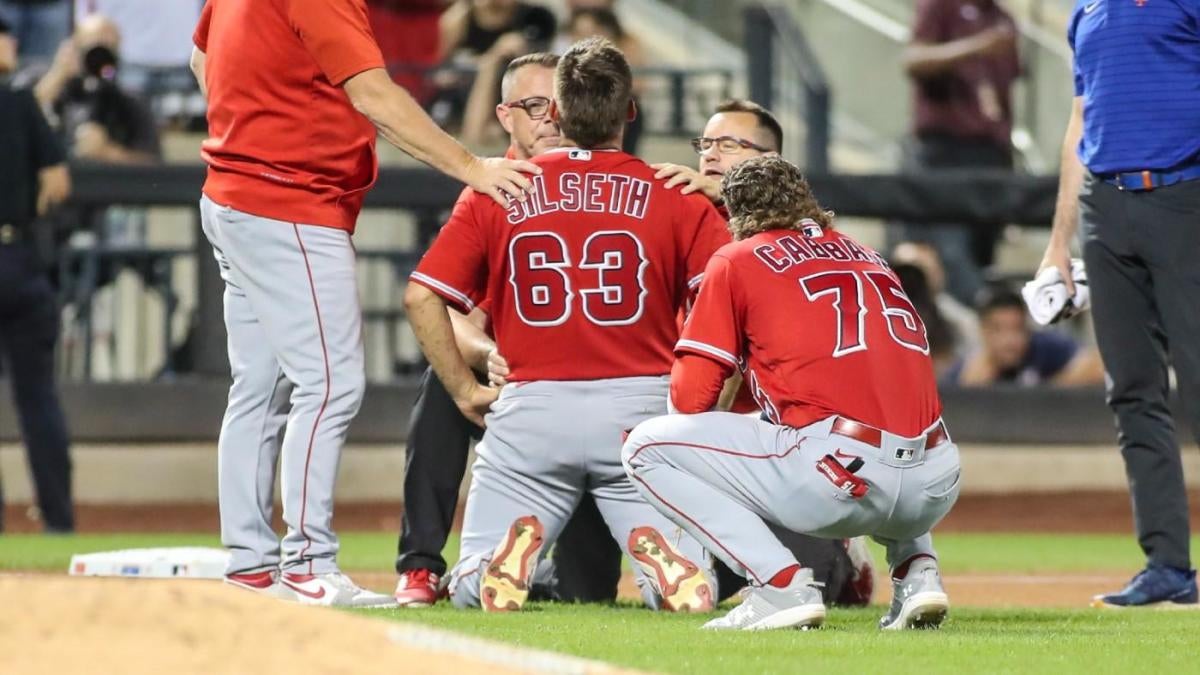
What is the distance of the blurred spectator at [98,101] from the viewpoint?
36.1 feet

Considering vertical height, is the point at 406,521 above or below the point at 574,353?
below

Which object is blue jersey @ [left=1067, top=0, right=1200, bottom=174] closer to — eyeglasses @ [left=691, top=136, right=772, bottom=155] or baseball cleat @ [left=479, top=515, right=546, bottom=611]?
eyeglasses @ [left=691, top=136, right=772, bottom=155]

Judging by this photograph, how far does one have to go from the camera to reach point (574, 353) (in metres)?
5.49

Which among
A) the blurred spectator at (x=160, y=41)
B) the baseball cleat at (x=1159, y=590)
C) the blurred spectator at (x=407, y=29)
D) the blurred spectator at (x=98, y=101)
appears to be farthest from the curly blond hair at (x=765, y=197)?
the blurred spectator at (x=160, y=41)

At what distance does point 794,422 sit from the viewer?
482 centimetres

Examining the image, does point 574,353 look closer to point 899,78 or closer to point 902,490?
point 902,490

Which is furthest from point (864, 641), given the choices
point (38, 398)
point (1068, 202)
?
point (38, 398)

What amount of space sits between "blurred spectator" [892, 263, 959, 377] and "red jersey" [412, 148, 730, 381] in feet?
17.1

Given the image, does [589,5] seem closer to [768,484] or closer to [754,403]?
[754,403]

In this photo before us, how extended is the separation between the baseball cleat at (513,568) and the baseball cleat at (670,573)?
0.94 ft

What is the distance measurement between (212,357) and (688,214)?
Result: 5.02 m

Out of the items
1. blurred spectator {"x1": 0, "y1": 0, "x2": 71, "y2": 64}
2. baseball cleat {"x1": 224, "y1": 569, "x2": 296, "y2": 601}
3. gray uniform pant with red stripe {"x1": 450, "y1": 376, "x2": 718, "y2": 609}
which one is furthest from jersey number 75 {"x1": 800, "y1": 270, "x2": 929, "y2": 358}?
blurred spectator {"x1": 0, "y1": 0, "x2": 71, "y2": 64}

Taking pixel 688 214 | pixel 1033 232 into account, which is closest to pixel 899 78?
pixel 1033 232

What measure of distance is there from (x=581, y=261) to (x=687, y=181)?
41 cm
